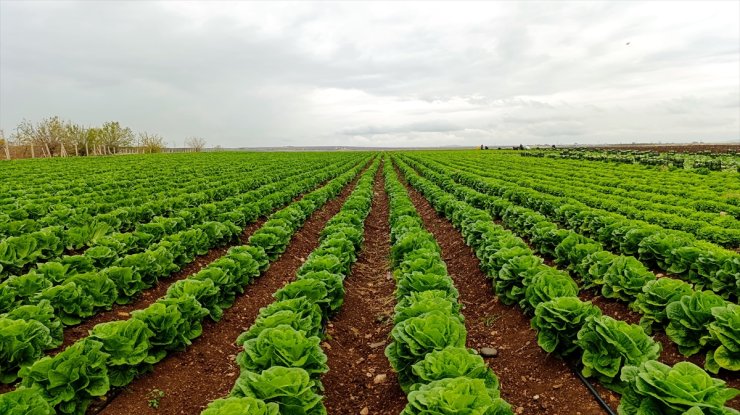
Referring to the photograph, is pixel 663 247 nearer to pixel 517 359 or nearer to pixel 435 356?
pixel 517 359

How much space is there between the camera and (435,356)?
425 centimetres

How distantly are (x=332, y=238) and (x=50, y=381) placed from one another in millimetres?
6009

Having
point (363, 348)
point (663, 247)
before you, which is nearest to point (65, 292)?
point (363, 348)

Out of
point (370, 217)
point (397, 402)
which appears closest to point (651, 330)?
point (397, 402)

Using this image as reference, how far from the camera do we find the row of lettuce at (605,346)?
11.4 feet

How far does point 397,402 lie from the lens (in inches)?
208

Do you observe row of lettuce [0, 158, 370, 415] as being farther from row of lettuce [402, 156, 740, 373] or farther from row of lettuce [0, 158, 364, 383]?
row of lettuce [402, 156, 740, 373]

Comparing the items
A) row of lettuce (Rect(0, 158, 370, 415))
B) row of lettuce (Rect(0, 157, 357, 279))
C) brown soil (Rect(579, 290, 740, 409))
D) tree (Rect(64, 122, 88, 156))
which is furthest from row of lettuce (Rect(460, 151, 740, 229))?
tree (Rect(64, 122, 88, 156))

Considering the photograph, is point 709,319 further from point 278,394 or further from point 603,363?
point 278,394

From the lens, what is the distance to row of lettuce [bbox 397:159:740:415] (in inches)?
137

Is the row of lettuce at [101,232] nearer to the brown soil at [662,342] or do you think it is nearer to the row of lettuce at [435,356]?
the row of lettuce at [435,356]

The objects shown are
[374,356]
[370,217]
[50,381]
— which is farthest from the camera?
[370,217]

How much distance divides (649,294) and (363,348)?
4191mm

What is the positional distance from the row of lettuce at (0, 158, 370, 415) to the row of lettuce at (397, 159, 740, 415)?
4.77 meters
